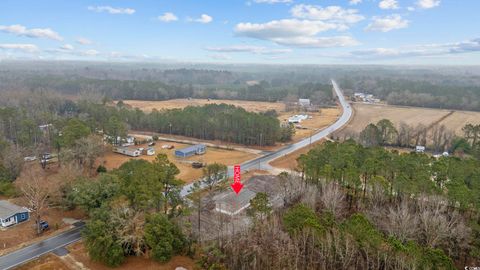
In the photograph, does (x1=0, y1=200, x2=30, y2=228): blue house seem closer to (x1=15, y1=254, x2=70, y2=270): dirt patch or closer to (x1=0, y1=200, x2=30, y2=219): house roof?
(x1=0, y1=200, x2=30, y2=219): house roof

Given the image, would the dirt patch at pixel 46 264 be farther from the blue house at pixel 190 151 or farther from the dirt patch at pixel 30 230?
the blue house at pixel 190 151

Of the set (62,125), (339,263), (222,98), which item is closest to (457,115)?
(222,98)

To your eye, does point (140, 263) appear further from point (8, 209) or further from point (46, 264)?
point (8, 209)

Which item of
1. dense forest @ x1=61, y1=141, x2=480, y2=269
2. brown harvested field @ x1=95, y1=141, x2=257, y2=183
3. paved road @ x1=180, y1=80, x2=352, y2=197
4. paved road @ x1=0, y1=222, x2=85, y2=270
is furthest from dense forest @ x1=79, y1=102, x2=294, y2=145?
paved road @ x1=0, y1=222, x2=85, y2=270

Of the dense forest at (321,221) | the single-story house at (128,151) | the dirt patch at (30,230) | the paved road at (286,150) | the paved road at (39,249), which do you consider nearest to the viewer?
the dense forest at (321,221)

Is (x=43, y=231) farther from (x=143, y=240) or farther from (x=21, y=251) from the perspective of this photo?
(x=143, y=240)

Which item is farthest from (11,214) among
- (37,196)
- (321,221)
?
(321,221)

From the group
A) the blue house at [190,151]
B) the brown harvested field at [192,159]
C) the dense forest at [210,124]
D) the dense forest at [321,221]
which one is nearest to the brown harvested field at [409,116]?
the dense forest at [210,124]

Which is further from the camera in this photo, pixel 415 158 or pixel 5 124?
pixel 5 124
